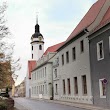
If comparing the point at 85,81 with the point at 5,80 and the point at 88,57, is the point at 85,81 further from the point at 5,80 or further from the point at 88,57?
the point at 5,80

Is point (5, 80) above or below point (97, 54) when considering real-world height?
below

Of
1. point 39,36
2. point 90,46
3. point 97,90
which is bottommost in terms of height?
point 97,90

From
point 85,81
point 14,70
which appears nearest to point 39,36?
point 85,81

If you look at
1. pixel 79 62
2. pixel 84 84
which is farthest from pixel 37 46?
pixel 84 84

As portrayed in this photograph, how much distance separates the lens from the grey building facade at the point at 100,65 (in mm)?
25047

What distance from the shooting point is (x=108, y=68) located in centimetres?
2483

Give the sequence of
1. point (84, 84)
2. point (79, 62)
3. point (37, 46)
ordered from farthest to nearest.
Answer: point (37, 46) < point (79, 62) < point (84, 84)

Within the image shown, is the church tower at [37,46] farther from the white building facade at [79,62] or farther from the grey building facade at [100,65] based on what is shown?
the grey building facade at [100,65]

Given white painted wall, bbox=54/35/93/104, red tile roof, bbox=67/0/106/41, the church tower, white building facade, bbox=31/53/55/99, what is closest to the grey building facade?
white painted wall, bbox=54/35/93/104

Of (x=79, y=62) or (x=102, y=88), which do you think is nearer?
(x=102, y=88)

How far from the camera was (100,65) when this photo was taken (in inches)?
1045

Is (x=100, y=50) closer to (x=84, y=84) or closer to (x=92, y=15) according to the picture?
(x=84, y=84)

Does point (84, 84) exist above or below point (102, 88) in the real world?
above

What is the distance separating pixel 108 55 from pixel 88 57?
5.43 meters
